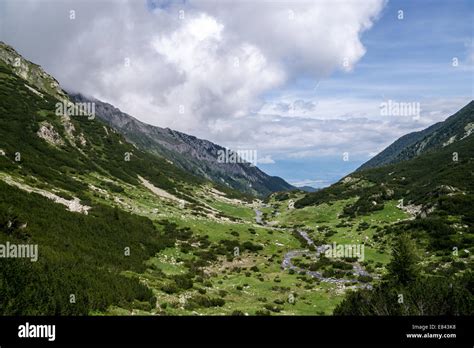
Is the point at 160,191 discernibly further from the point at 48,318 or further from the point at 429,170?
the point at 48,318

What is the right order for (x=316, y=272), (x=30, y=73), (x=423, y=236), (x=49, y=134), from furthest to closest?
(x=30, y=73), (x=49, y=134), (x=423, y=236), (x=316, y=272)

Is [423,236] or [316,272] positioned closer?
[316,272]

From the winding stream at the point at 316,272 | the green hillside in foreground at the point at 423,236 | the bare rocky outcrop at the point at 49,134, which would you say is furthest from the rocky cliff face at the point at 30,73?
the winding stream at the point at 316,272

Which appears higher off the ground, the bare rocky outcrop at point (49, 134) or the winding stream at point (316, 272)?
the bare rocky outcrop at point (49, 134)

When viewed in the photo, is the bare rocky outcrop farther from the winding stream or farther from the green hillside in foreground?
the green hillside in foreground

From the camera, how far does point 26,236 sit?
87.4 feet

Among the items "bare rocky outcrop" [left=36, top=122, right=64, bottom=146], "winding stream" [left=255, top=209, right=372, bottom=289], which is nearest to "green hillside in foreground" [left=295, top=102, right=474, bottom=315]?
"winding stream" [left=255, top=209, right=372, bottom=289]

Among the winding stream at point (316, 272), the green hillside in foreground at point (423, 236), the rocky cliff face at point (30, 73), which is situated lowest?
the winding stream at point (316, 272)

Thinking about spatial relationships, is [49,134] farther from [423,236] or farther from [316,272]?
[423,236]

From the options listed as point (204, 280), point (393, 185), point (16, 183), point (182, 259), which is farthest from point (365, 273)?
point (393, 185)

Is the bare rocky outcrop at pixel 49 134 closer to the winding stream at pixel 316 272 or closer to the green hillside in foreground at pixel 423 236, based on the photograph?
the winding stream at pixel 316 272

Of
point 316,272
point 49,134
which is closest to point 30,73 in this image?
point 49,134

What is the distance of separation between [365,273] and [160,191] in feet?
209

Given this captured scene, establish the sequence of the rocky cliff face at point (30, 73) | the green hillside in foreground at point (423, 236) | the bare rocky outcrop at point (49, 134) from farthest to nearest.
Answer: the rocky cliff face at point (30, 73), the bare rocky outcrop at point (49, 134), the green hillside in foreground at point (423, 236)
